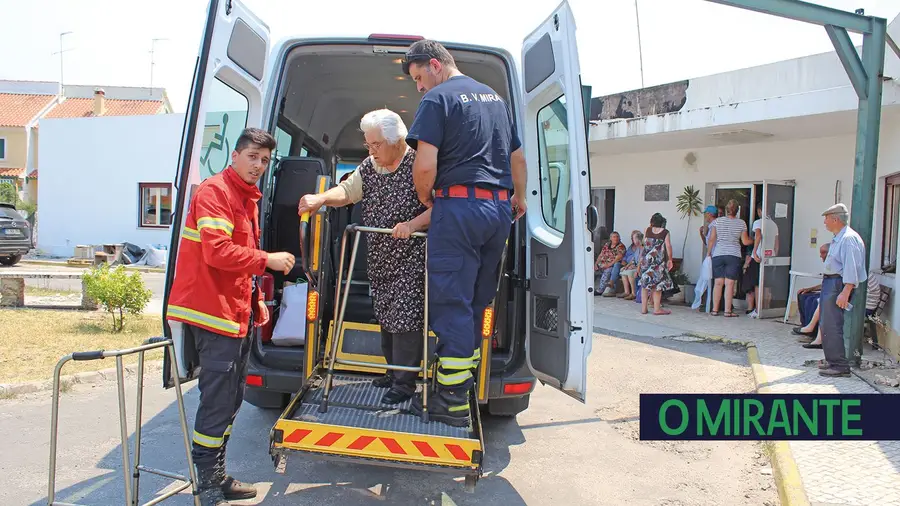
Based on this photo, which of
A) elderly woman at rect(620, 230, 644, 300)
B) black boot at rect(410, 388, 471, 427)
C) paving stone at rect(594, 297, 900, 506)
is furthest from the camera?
elderly woman at rect(620, 230, 644, 300)

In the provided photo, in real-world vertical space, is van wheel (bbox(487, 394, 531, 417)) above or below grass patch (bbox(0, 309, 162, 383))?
above

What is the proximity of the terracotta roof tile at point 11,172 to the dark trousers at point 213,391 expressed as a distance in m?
34.4

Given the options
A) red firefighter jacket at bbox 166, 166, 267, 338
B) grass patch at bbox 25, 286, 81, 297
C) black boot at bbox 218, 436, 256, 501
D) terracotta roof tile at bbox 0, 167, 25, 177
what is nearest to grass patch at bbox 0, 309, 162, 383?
grass patch at bbox 25, 286, 81, 297

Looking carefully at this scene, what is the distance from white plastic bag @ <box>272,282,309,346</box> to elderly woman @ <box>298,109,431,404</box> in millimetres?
690

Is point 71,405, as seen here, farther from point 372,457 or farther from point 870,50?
point 870,50

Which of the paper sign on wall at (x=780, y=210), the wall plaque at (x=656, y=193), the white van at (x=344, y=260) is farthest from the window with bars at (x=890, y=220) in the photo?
the white van at (x=344, y=260)

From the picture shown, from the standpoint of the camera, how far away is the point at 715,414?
6.98 ft

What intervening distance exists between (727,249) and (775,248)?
2.64ft

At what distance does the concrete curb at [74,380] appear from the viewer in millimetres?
5152

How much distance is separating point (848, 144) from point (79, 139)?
→ 20.2 meters

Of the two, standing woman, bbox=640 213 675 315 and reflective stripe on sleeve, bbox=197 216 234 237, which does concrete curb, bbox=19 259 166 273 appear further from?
reflective stripe on sleeve, bbox=197 216 234 237

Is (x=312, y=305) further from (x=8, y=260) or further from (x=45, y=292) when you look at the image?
(x=8, y=260)

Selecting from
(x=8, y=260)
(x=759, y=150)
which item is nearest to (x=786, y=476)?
(x=759, y=150)

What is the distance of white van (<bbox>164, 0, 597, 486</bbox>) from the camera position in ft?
10.4
